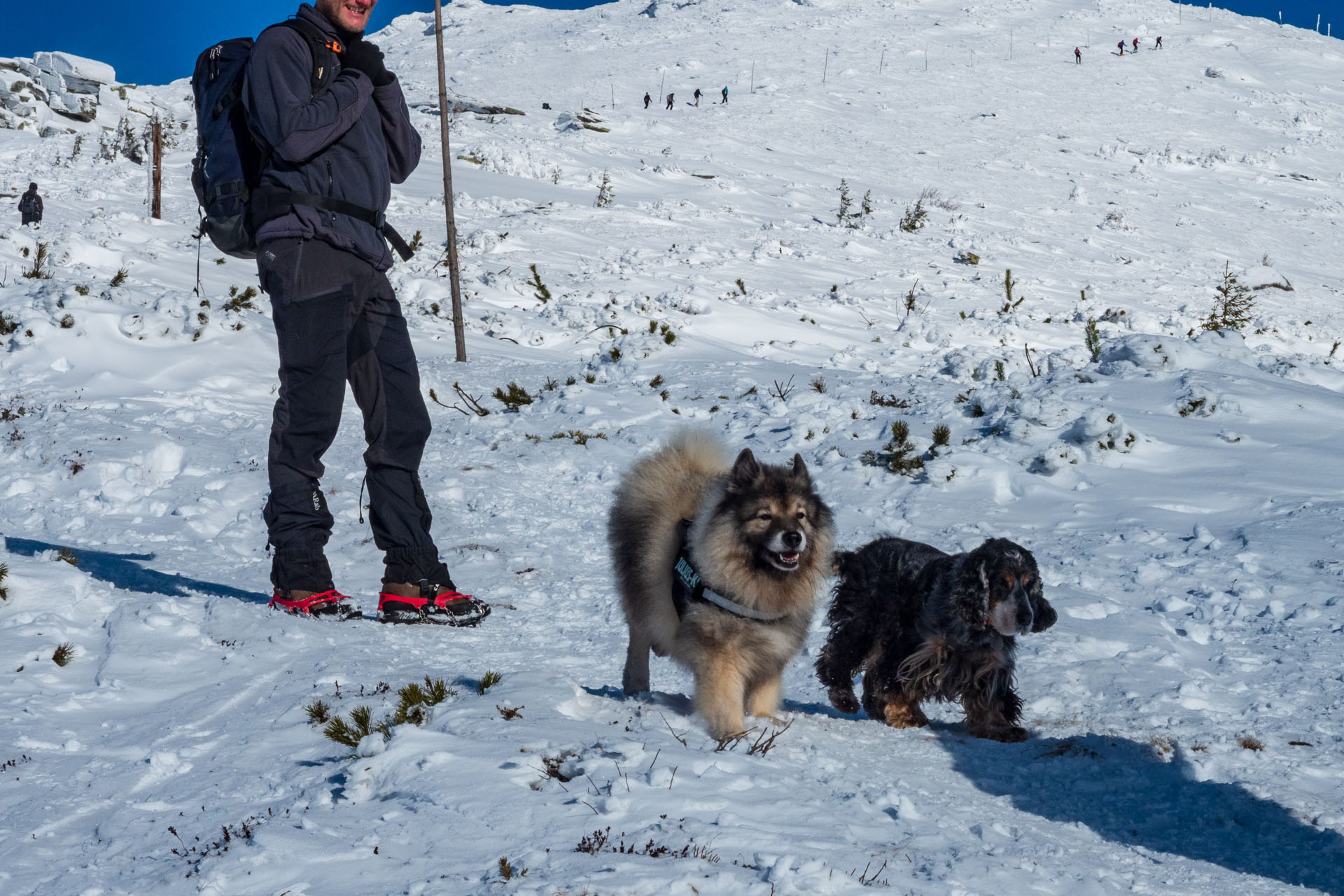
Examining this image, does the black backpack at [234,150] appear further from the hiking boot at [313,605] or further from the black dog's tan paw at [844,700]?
the black dog's tan paw at [844,700]

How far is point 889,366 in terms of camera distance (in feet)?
40.8

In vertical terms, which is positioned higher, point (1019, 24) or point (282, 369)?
point (1019, 24)

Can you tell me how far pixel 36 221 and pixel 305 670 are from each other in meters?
15.6

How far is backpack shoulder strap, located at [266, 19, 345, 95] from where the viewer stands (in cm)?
446

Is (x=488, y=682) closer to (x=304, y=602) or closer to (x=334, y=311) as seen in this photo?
(x=304, y=602)

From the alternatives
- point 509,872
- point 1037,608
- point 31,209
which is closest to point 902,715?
point 1037,608

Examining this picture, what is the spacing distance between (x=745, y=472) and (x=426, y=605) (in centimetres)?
195

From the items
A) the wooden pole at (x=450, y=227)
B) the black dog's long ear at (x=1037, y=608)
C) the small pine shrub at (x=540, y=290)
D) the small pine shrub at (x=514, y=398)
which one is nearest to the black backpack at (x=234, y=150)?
the black dog's long ear at (x=1037, y=608)

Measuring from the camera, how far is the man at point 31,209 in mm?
16094

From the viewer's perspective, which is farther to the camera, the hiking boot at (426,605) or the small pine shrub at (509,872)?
the hiking boot at (426,605)

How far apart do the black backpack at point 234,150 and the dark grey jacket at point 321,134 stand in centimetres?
4

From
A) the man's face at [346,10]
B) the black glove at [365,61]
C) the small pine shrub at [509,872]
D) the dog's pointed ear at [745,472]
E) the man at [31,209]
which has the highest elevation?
the man's face at [346,10]

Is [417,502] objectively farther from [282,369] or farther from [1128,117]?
[1128,117]

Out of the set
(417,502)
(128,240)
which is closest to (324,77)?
(417,502)
